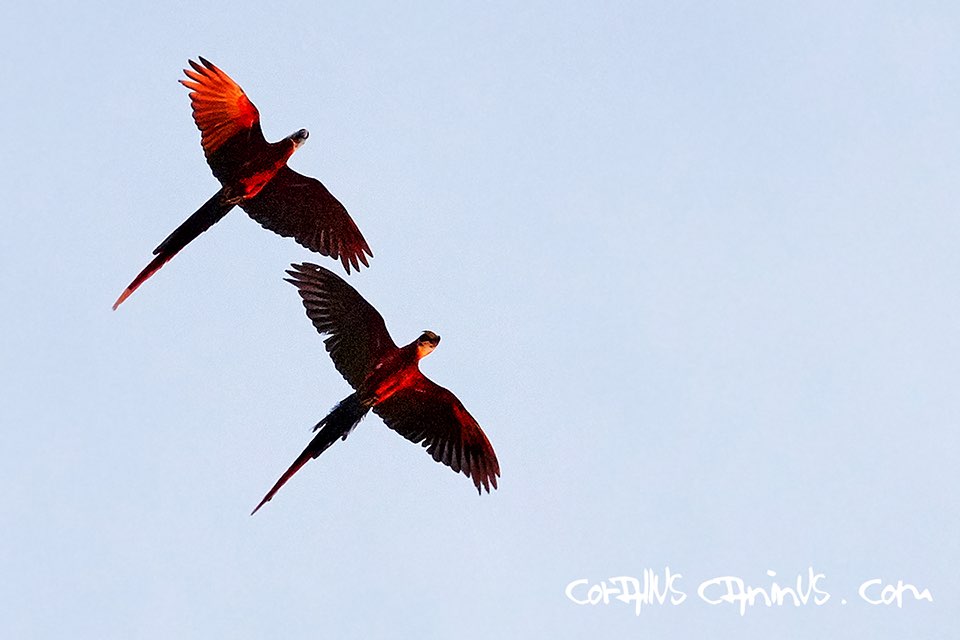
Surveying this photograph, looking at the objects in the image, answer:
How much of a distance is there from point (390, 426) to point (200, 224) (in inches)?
125

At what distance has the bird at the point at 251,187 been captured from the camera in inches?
729

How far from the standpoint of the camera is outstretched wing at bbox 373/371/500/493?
18.9 meters

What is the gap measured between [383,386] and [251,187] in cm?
281

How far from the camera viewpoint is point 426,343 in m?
18.5

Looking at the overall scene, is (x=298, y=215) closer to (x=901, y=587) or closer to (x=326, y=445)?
(x=326, y=445)

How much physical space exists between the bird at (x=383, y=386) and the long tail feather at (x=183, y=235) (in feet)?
3.79

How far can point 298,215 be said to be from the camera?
19.5m

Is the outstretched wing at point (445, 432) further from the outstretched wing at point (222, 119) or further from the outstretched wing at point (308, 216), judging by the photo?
the outstretched wing at point (222, 119)

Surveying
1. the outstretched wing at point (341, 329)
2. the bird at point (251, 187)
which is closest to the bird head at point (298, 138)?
the bird at point (251, 187)

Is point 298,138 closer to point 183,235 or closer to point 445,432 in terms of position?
point 183,235

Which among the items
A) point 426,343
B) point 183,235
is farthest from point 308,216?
point 426,343

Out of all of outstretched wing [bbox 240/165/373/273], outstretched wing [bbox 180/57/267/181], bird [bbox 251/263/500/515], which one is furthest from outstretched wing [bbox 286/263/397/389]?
outstretched wing [bbox 180/57/267/181]

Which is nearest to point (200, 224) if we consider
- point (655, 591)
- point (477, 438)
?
point (477, 438)

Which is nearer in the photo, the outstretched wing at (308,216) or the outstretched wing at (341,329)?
the outstretched wing at (341,329)
